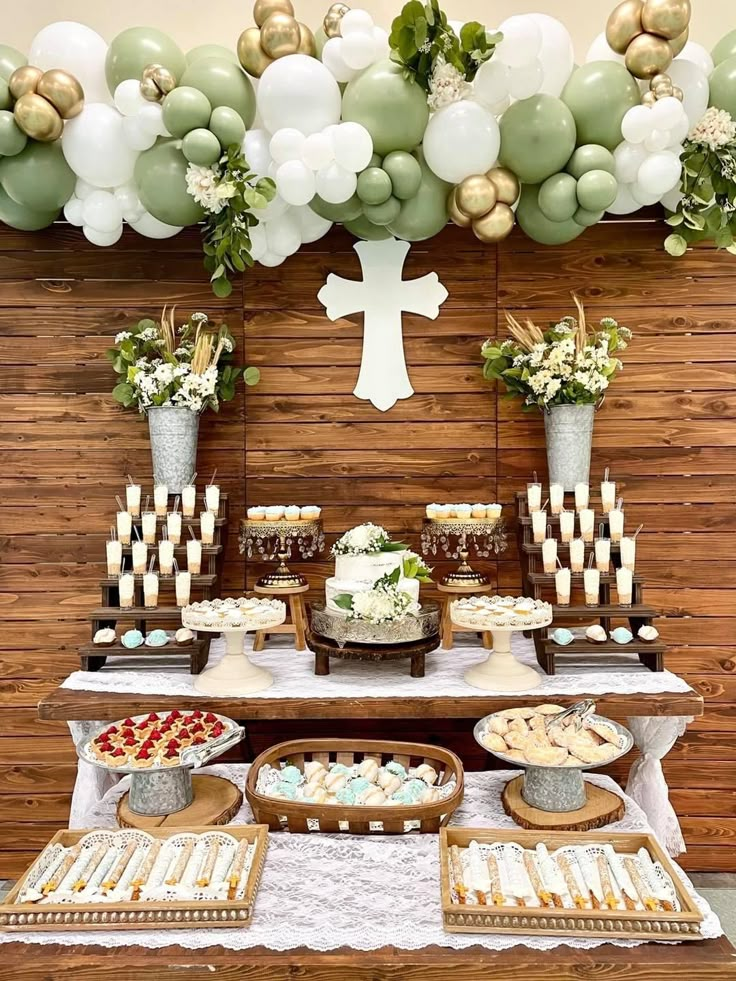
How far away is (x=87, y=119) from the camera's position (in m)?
2.55

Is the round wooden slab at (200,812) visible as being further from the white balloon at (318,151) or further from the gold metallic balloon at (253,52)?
the gold metallic balloon at (253,52)

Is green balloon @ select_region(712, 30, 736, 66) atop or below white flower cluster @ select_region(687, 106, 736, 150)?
atop

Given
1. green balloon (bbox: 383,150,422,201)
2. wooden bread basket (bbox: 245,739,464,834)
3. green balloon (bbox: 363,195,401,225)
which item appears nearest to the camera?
wooden bread basket (bbox: 245,739,464,834)

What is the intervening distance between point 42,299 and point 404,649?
224 centimetres

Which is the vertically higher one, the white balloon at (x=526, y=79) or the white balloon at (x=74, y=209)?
the white balloon at (x=526, y=79)

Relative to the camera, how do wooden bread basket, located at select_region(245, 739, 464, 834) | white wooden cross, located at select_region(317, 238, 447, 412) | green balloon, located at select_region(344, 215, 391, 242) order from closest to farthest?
wooden bread basket, located at select_region(245, 739, 464, 834), green balloon, located at select_region(344, 215, 391, 242), white wooden cross, located at select_region(317, 238, 447, 412)

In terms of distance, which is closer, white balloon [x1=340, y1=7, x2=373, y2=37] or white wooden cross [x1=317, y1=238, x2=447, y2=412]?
white balloon [x1=340, y1=7, x2=373, y2=37]

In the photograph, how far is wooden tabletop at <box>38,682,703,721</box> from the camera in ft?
7.93

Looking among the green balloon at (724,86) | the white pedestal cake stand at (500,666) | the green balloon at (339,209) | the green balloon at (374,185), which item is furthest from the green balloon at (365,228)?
the white pedestal cake stand at (500,666)

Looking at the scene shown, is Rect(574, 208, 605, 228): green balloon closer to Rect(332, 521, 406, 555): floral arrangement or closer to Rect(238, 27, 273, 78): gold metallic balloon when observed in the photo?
Rect(238, 27, 273, 78): gold metallic balloon

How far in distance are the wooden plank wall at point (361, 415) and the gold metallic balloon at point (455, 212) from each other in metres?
0.57

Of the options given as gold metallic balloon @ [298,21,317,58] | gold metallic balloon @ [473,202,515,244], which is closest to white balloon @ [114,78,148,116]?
gold metallic balloon @ [298,21,317,58]

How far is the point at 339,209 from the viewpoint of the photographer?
273 cm

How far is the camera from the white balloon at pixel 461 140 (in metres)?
2.49
